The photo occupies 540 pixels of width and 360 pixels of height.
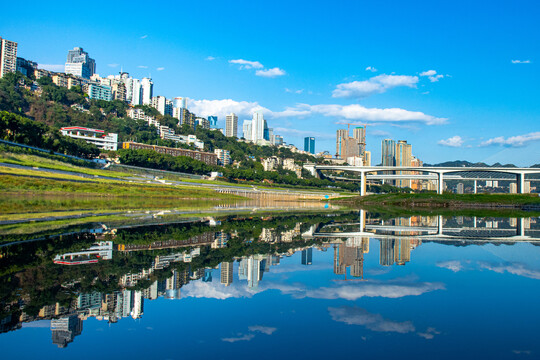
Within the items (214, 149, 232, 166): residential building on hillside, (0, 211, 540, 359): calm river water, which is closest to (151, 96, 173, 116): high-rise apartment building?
(214, 149, 232, 166): residential building on hillside

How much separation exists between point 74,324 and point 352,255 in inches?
263

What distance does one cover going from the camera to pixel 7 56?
11094 cm

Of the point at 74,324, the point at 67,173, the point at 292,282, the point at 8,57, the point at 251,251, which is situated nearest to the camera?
the point at 74,324

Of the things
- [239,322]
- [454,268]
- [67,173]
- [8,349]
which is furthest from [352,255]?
[67,173]

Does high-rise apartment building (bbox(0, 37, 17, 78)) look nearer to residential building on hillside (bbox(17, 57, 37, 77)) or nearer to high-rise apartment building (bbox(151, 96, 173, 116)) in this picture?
residential building on hillside (bbox(17, 57, 37, 77))

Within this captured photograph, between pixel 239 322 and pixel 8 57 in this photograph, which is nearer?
pixel 239 322

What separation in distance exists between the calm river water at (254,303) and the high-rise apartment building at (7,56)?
122 meters

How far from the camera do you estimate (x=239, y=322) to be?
4.71 metres

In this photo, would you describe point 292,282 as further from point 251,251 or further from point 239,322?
point 251,251

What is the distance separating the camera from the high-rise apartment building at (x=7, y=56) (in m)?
109

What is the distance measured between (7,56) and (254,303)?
132 meters

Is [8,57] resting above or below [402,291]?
above

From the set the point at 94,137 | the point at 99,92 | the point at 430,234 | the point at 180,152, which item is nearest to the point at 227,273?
the point at 430,234

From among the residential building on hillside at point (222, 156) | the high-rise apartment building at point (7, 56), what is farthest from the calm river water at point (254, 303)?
the high-rise apartment building at point (7, 56)
